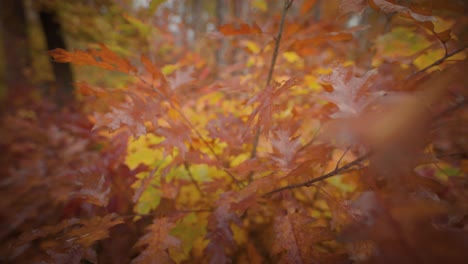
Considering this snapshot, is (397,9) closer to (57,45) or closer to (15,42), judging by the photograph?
(57,45)

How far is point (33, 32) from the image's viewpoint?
24.4ft

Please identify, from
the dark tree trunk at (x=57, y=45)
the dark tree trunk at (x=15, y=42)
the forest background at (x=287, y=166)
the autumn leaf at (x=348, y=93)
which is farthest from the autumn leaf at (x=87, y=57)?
the dark tree trunk at (x=15, y=42)

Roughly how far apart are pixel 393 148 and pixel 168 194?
97 cm

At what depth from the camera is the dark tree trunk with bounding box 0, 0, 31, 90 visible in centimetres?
459

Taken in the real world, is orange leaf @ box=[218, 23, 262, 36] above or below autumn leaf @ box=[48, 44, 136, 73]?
above

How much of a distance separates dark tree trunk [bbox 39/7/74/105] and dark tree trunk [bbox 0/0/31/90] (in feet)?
5.20

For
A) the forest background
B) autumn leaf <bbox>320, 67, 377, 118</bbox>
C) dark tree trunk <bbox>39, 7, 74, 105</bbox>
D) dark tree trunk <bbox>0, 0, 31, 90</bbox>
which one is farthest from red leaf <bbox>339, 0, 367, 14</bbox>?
dark tree trunk <bbox>0, 0, 31, 90</bbox>

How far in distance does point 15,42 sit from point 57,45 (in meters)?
2.38

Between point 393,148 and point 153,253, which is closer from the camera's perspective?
point 393,148

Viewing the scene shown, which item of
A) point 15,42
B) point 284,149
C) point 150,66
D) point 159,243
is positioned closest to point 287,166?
point 284,149

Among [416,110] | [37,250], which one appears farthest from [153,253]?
[37,250]

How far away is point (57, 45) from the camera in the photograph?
13.2 feet

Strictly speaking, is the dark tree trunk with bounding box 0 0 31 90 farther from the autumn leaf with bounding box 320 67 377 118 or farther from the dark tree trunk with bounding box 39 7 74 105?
the autumn leaf with bounding box 320 67 377 118

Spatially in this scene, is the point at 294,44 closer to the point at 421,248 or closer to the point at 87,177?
the point at 421,248
